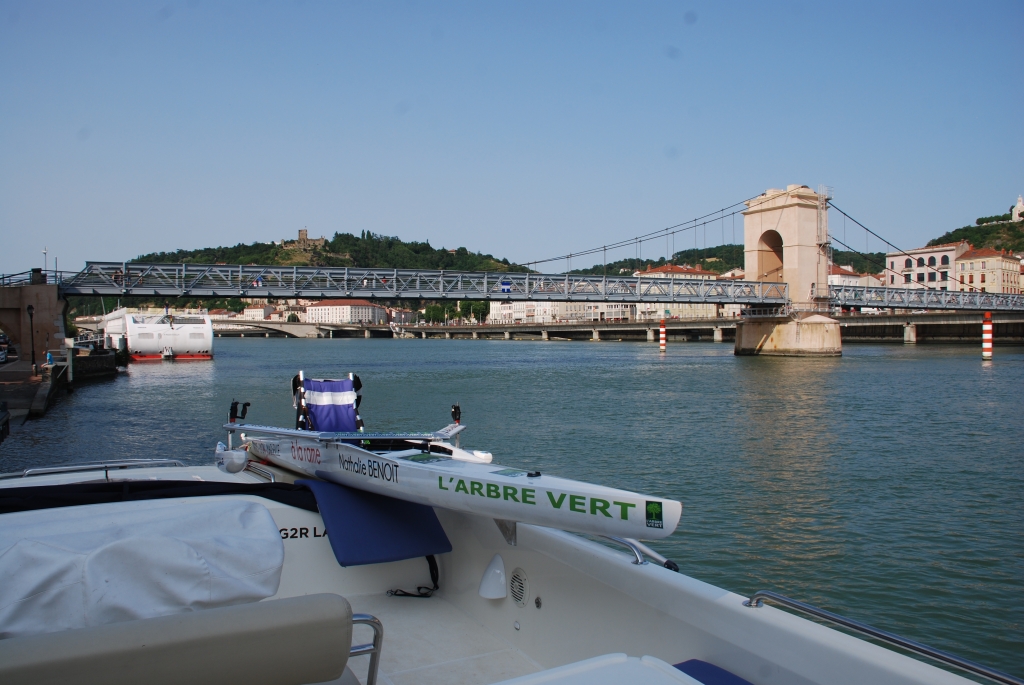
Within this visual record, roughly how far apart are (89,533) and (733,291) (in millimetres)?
55330

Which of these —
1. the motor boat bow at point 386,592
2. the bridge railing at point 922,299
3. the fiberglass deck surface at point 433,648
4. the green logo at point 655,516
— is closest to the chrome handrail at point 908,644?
the motor boat bow at point 386,592

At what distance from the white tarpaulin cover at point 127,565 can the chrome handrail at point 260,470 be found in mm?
2893

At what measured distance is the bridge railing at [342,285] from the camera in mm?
39406

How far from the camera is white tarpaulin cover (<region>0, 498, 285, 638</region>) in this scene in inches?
105

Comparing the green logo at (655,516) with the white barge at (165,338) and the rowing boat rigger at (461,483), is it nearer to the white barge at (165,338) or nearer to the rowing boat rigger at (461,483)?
the rowing boat rigger at (461,483)

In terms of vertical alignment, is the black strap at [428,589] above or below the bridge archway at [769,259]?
below

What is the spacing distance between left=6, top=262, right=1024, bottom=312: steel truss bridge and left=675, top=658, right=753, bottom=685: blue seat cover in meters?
38.9

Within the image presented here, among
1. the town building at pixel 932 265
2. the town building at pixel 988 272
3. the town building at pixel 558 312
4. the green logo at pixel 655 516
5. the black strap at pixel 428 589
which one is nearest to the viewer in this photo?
the green logo at pixel 655 516

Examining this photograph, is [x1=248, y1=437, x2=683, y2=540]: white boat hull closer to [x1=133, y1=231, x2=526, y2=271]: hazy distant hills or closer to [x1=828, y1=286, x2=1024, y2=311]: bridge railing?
[x1=828, y1=286, x2=1024, y2=311]: bridge railing

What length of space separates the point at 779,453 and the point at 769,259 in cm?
4888

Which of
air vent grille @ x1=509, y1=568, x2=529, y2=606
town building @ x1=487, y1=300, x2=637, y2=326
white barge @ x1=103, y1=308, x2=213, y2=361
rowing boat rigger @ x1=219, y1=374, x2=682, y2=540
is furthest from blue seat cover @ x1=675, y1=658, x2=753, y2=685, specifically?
town building @ x1=487, y1=300, x2=637, y2=326

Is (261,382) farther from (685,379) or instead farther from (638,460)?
(638,460)

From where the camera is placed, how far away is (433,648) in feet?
14.2

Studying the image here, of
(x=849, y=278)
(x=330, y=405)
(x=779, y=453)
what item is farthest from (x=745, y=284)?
(x=849, y=278)
